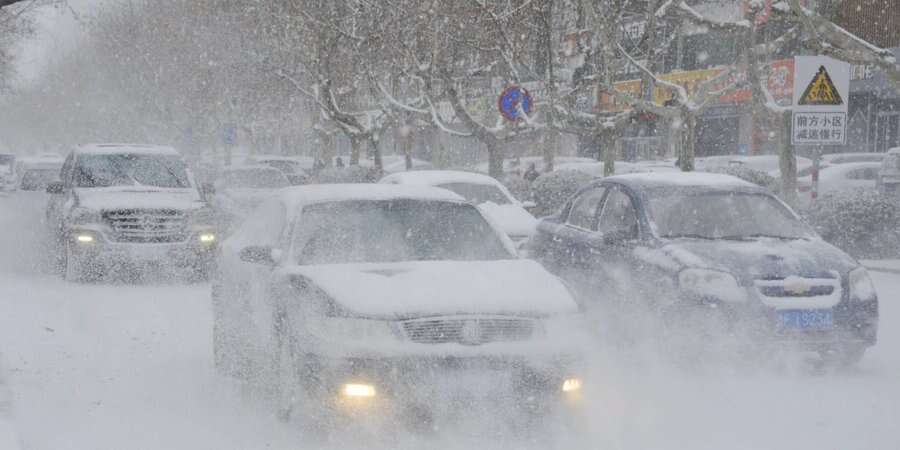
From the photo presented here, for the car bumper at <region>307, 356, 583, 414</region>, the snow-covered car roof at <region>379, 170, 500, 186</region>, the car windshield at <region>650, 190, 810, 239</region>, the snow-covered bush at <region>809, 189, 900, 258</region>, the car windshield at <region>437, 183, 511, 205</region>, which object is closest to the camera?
the car bumper at <region>307, 356, 583, 414</region>

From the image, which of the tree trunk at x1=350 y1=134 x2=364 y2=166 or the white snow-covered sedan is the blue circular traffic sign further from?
the tree trunk at x1=350 y1=134 x2=364 y2=166

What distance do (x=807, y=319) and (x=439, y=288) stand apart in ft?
10.4

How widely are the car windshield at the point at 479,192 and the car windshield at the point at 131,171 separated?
11.7 feet

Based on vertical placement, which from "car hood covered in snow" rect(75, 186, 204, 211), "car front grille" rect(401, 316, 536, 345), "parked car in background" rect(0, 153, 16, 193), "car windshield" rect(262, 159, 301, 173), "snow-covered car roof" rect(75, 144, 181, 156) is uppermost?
"snow-covered car roof" rect(75, 144, 181, 156)

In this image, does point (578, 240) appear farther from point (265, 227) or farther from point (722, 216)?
point (265, 227)

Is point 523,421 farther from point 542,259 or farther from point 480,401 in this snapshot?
point 542,259

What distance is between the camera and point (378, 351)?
5.89 metres

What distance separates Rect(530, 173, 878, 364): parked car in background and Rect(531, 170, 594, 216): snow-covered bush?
1166 cm

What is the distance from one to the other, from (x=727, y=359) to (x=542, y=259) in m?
3.34

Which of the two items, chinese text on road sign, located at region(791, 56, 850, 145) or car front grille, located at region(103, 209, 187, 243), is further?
car front grille, located at region(103, 209, 187, 243)

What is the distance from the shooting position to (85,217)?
46.1 feet

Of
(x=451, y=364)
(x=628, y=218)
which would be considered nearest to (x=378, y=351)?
(x=451, y=364)

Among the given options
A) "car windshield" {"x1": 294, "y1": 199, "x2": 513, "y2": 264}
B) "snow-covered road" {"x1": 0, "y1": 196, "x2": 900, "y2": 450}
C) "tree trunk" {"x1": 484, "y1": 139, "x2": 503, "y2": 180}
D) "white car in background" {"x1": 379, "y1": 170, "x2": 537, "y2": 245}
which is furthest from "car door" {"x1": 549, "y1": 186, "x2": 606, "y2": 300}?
"tree trunk" {"x1": 484, "y1": 139, "x2": 503, "y2": 180}

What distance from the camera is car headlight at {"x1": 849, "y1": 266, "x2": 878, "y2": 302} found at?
835cm
